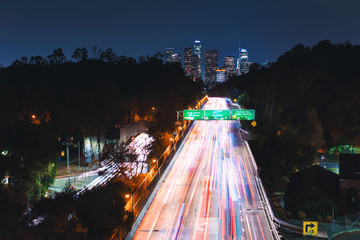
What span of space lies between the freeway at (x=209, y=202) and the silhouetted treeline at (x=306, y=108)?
16.0 ft

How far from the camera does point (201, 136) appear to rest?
43.7m

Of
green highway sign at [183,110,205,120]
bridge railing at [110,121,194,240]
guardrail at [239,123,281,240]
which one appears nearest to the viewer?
bridge railing at [110,121,194,240]

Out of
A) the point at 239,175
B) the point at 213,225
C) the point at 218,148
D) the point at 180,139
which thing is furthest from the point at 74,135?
the point at 213,225

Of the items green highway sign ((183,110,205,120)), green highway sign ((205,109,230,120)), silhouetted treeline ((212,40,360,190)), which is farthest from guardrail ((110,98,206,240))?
silhouetted treeline ((212,40,360,190))

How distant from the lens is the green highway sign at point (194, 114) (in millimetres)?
35875

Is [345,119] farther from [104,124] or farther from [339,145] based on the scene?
[104,124]

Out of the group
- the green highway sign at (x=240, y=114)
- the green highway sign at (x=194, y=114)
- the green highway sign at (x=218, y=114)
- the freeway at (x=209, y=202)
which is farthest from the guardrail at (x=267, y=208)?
the green highway sign at (x=194, y=114)

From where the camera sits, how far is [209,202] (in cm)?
1928

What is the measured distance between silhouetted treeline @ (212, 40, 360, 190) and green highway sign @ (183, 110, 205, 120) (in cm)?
690

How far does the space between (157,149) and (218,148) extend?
21.0 ft

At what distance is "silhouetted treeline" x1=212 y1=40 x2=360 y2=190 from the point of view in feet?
116

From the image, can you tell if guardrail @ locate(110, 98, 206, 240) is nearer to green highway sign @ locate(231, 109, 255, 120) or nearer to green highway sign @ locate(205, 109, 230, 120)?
green highway sign @ locate(205, 109, 230, 120)

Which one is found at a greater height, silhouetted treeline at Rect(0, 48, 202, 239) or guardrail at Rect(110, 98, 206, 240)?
silhouetted treeline at Rect(0, 48, 202, 239)

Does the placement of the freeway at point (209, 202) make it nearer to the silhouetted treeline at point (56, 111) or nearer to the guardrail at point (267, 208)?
the guardrail at point (267, 208)
